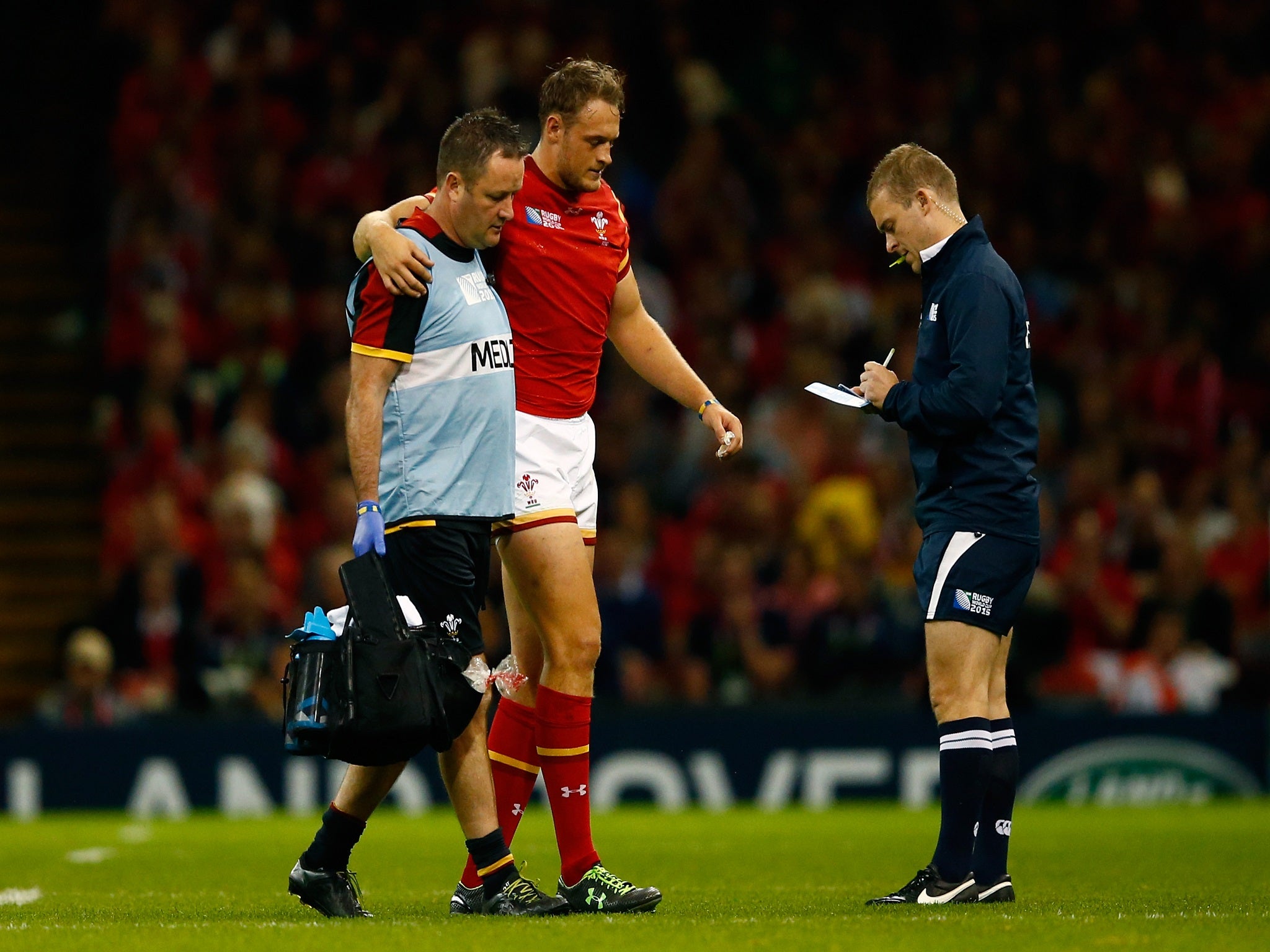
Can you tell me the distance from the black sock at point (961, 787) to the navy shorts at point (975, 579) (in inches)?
13.8

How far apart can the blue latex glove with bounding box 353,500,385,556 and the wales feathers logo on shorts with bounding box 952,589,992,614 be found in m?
1.92

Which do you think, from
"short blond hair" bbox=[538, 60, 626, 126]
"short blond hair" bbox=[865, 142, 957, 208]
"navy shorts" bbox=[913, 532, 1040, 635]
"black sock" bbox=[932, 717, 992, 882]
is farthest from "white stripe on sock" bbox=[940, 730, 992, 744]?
"short blond hair" bbox=[538, 60, 626, 126]

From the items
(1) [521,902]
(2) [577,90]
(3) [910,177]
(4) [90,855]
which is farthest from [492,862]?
(4) [90,855]

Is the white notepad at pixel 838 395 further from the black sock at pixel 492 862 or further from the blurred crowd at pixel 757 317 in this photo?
the blurred crowd at pixel 757 317

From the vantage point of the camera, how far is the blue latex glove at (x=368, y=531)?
623 cm

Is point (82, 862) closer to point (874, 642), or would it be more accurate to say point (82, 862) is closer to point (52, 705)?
point (52, 705)

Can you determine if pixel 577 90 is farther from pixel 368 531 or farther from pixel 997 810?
pixel 997 810

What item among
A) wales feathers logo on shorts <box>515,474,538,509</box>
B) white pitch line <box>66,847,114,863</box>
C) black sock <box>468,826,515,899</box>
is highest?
wales feathers logo on shorts <box>515,474,538,509</box>

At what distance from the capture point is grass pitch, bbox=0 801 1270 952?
226 inches

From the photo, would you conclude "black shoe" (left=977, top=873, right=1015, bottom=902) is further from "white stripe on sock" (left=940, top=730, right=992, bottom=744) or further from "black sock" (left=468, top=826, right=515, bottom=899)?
"black sock" (left=468, top=826, right=515, bottom=899)

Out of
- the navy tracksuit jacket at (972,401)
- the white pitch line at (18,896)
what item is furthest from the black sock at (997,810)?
the white pitch line at (18,896)

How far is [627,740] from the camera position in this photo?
12.9 metres

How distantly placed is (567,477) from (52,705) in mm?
7973

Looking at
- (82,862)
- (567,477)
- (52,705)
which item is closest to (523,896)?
(567,477)
